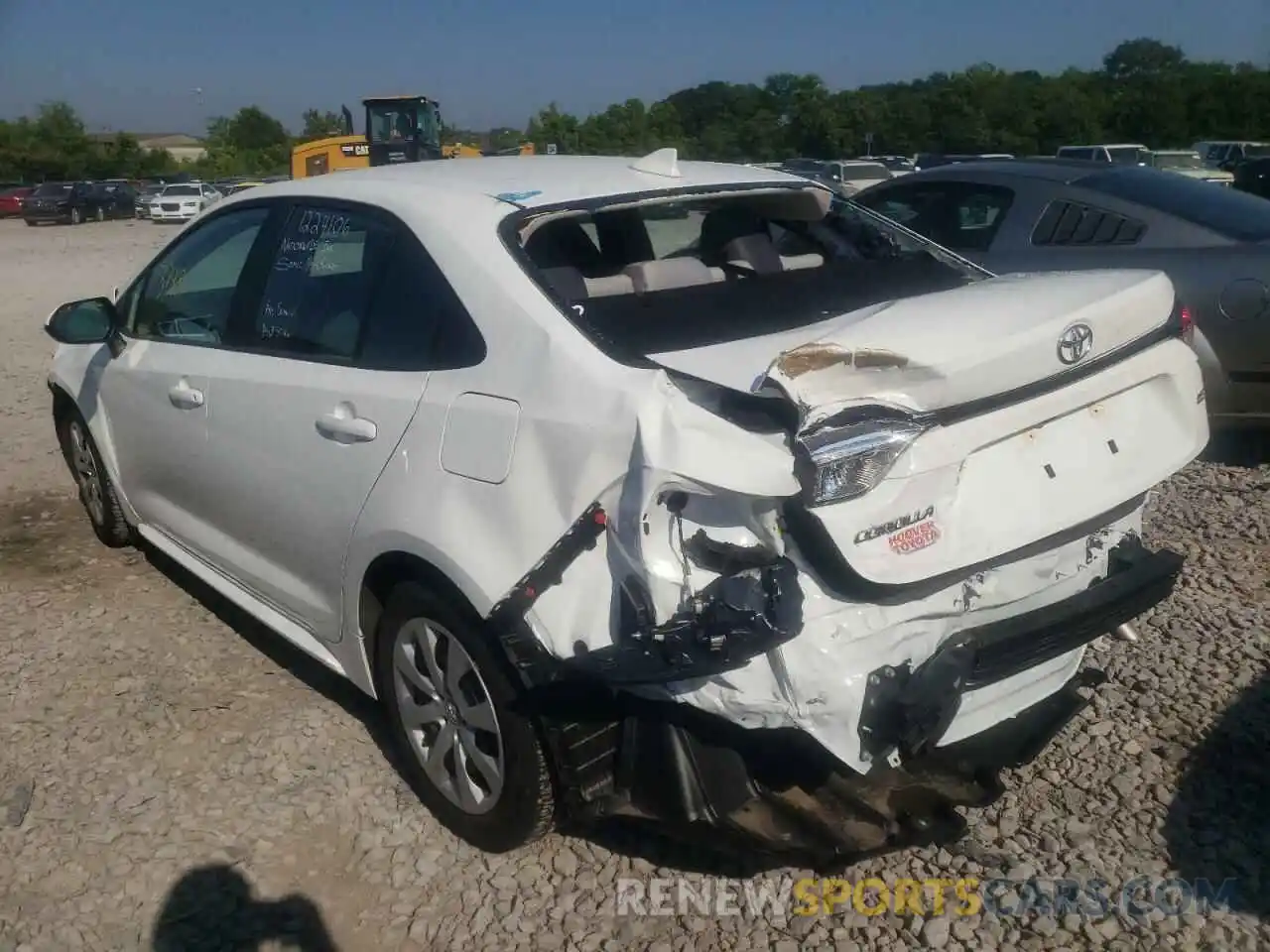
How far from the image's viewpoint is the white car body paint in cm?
224

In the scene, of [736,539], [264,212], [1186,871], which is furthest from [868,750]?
[264,212]

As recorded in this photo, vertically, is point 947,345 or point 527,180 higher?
point 527,180

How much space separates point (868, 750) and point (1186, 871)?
107 centimetres

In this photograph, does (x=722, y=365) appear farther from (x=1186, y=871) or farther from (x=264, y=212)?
(x=264, y=212)

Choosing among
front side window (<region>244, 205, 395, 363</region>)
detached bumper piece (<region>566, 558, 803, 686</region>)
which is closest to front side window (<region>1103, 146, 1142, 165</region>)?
front side window (<region>244, 205, 395, 363</region>)

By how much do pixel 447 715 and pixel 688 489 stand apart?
1.10 meters

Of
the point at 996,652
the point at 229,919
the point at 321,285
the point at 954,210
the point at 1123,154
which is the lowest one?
the point at 229,919

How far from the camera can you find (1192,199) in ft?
18.9

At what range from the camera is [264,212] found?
3760mm

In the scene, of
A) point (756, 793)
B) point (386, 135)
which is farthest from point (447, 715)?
point (386, 135)

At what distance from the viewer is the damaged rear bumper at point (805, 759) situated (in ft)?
7.59

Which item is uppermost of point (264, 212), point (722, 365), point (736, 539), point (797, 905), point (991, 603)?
point (264, 212)

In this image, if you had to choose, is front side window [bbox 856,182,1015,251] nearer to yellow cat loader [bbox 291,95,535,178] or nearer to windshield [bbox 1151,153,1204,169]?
yellow cat loader [bbox 291,95,535,178]

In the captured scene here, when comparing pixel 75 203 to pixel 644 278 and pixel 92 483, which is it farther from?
pixel 644 278
